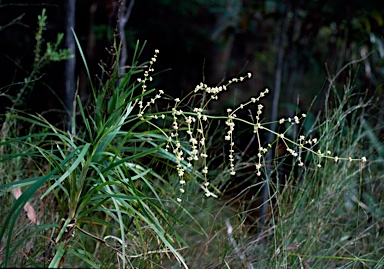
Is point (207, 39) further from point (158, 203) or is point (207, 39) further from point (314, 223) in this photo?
point (314, 223)

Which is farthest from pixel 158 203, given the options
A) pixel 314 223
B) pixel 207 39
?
pixel 207 39

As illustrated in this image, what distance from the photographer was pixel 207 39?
17.4ft

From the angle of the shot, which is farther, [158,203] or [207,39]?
[207,39]

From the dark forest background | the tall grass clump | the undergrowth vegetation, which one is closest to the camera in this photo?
the undergrowth vegetation

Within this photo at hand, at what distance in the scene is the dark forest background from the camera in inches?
125

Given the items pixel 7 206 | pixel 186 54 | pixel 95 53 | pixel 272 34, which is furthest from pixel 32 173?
pixel 272 34

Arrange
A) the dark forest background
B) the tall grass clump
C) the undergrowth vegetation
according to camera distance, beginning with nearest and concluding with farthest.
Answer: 1. the undergrowth vegetation
2. the tall grass clump
3. the dark forest background

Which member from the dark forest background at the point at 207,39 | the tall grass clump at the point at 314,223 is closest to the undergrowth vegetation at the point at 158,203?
the tall grass clump at the point at 314,223

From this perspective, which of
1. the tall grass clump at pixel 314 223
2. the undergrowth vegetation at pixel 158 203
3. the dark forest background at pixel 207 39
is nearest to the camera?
the undergrowth vegetation at pixel 158 203

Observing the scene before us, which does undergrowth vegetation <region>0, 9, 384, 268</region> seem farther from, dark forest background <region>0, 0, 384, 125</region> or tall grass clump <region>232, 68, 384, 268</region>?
dark forest background <region>0, 0, 384, 125</region>

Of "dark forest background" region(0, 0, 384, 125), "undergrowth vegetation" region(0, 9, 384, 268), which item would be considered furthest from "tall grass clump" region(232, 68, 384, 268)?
"dark forest background" region(0, 0, 384, 125)

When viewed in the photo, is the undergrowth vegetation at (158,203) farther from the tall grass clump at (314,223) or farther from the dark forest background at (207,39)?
the dark forest background at (207,39)

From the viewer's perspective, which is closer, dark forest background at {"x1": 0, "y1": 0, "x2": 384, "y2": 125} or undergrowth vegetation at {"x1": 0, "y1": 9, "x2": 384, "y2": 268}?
undergrowth vegetation at {"x1": 0, "y1": 9, "x2": 384, "y2": 268}

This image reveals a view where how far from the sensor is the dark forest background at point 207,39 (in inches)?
125
